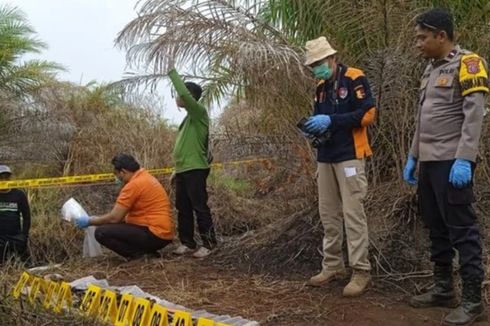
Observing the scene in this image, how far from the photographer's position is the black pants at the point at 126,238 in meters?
6.38

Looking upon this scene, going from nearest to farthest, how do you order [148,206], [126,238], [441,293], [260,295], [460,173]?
[460,173], [441,293], [260,295], [126,238], [148,206]

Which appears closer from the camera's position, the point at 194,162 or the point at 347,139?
the point at 347,139

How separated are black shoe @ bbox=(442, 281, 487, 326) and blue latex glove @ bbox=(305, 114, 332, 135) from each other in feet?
4.47

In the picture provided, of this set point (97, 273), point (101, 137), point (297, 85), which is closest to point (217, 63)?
point (297, 85)

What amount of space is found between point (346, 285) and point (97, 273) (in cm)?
235

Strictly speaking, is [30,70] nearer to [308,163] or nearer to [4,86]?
[4,86]

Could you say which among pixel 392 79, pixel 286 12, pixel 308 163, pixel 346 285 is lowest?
pixel 346 285

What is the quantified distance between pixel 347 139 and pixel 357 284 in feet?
3.37

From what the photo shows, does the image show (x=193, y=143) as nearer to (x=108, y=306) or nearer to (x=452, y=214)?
(x=108, y=306)

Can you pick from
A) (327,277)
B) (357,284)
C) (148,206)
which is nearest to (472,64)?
(357,284)

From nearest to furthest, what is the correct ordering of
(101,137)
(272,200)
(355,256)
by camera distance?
(355,256)
(272,200)
(101,137)

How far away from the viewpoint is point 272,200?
7.74 metres

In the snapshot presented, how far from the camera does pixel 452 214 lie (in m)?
4.04

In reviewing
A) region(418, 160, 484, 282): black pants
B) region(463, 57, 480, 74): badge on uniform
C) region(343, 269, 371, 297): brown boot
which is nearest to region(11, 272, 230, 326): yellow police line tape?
region(343, 269, 371, 297): brown boot
